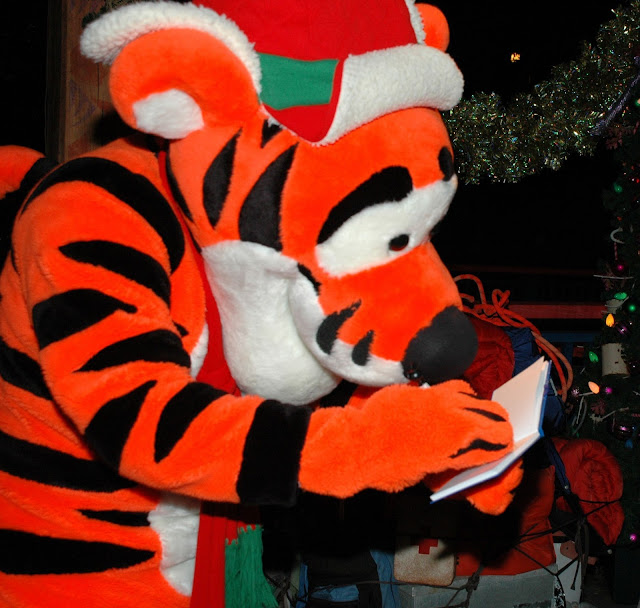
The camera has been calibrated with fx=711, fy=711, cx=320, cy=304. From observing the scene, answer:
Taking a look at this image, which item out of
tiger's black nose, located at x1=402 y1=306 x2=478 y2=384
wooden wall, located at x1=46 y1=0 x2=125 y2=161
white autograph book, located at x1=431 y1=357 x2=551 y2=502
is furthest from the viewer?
wooden wall, located at x1=46 y1=0 x2=125 y2=161

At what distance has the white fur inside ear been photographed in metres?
0.85

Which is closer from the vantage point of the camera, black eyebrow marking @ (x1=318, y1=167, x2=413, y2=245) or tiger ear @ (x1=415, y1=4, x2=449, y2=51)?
black eyebrow marking @ (x1=318, y1=167, x2=413, y2=245)

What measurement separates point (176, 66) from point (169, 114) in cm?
7

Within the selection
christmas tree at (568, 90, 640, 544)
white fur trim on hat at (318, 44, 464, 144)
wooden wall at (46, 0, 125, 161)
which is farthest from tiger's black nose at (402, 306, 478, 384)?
christmas tree at (568, 90, 640, 544)

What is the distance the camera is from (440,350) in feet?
3.04

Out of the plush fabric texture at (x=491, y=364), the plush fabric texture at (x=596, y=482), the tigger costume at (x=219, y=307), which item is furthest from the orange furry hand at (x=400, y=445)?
the plush fabric texture at (x=596, y=482)

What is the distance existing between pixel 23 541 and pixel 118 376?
1.14ft

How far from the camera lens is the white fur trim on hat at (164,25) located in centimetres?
85

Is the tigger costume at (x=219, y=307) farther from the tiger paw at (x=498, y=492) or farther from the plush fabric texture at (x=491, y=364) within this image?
the plush fabric texture at (x=491, y=364)

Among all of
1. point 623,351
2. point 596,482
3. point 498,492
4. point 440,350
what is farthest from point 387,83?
point 623,351

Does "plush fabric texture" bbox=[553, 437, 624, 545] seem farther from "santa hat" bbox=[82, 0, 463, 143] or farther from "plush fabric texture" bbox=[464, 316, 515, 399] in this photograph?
"santa hat" bbox=[82, 0, 463, 143]

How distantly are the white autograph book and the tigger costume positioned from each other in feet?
0.06

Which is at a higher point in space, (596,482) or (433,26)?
(433,26)

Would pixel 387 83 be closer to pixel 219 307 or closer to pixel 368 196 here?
pixel 368 196
